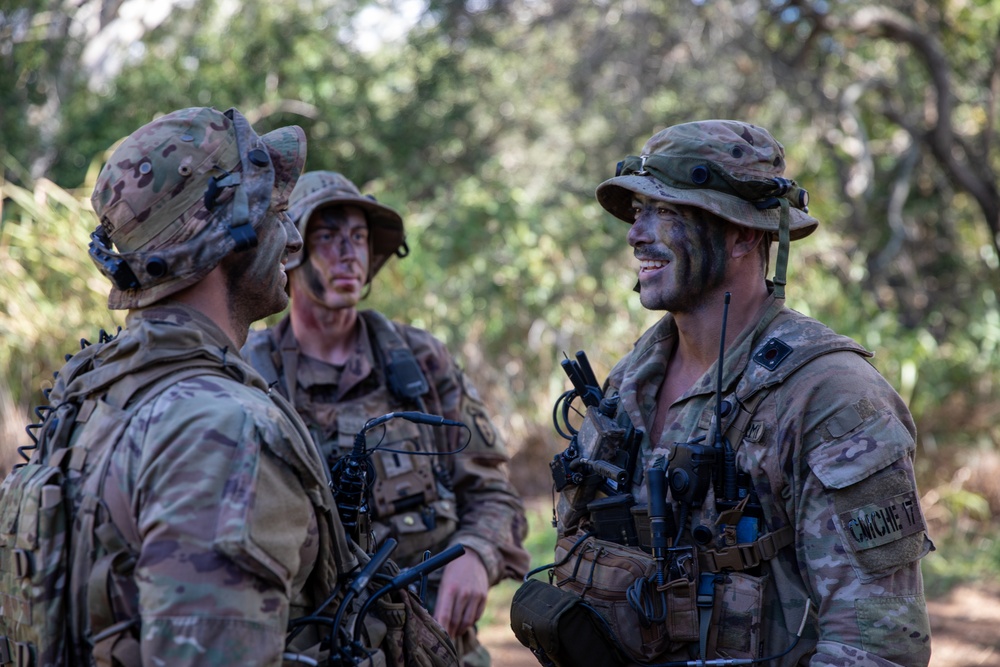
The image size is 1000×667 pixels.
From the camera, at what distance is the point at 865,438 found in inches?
93.2

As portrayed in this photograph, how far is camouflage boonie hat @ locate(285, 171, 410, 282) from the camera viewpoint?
3990mm

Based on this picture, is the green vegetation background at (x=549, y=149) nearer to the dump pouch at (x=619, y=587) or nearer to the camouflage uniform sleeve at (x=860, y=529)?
the dump pouch at (x=619, y=587)

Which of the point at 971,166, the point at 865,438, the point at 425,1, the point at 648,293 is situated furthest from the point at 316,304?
the point at 425,1

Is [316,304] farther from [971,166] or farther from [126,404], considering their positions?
[971,166]

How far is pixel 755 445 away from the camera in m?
2.51

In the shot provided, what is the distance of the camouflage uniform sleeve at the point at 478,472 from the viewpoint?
3.94m

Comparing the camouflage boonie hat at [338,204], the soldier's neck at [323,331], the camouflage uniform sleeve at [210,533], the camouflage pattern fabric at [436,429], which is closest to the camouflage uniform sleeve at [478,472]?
the camouflage pattern fabric at [436,429]

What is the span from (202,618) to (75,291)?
5771mm

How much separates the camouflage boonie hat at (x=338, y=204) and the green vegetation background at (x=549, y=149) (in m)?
3.09

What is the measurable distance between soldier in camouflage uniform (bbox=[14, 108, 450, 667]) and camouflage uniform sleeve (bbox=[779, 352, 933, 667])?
1142 mm

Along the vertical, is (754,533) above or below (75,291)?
above

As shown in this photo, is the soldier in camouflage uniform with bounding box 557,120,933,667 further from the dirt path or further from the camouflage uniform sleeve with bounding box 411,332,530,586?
the dirt path

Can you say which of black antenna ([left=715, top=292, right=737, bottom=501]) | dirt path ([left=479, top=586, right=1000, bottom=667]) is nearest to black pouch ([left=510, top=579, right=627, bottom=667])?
black antenna ([left=715, top=292, right=737, bottom=501])

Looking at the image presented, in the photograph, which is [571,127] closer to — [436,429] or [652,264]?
[436,429]
